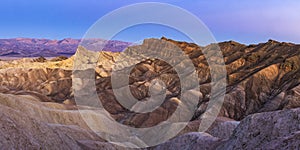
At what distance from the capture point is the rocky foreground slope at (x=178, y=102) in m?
31.4

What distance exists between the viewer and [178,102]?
110 meters

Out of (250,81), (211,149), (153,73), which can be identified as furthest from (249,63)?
(211,149)

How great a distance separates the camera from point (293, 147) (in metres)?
23.5

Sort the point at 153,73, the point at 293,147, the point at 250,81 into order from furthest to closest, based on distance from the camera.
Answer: the point at 153,73 → the point at 250,81 → the point at 293,147

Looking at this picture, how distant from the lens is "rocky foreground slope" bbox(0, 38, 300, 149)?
103 ft

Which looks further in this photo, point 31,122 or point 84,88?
point 84,88

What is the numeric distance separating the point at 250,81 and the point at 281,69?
48.3 feet

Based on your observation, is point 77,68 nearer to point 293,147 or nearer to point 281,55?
point 281,55

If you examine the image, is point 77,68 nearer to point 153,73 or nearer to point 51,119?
point 153,73

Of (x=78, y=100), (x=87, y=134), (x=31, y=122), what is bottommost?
(x=78, y=100)

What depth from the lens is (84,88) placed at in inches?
5758

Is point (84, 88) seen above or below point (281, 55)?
below

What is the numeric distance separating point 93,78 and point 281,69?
7891 centimetres

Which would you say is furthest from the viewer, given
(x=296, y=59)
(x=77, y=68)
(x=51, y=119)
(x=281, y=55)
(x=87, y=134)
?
(x=77, y=68)
